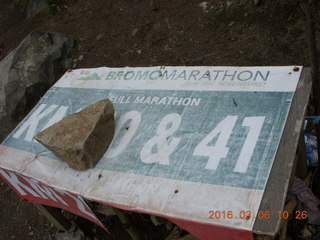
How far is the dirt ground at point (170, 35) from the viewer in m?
3.66

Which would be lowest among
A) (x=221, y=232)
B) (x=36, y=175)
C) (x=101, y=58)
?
(x=101, y=58)

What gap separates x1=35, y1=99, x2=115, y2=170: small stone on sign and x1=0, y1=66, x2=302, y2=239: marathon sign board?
5 cm

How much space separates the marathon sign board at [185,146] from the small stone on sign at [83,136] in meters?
0.05

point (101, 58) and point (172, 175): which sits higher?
point (172, 175)

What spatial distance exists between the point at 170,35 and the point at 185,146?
2962mm

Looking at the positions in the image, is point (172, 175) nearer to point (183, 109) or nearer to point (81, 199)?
point (183, 109)

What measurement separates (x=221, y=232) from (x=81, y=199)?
84 cm

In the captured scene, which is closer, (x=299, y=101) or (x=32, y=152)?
(x=299, y=101)

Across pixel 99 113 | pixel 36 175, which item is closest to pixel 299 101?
pixel 99 113

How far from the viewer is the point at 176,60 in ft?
13.8
